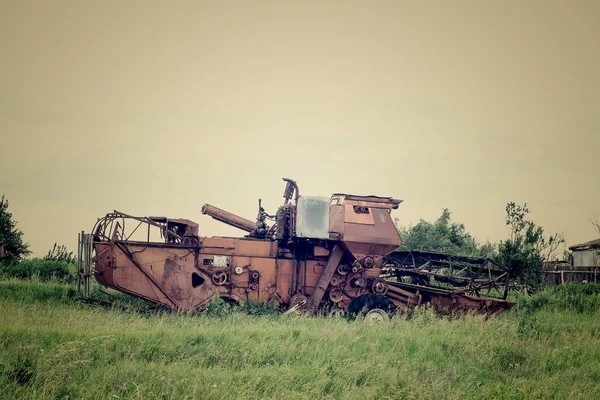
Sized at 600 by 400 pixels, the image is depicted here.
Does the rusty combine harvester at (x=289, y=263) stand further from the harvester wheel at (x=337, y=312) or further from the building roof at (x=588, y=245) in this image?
the building roof at (x=588, y=245)

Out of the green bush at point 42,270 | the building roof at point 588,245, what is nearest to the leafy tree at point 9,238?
the green bush at point 42,270

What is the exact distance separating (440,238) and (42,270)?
23.7 m

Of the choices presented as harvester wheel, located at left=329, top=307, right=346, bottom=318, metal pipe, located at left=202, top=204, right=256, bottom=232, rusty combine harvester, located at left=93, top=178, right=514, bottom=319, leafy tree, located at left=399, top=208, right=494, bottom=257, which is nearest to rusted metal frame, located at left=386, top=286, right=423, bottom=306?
rusty combine harvester, located at left=93, top=178, right=514, bottom=319

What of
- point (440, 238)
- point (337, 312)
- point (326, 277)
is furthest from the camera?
point (440, 238)

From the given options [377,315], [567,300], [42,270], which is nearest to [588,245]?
[567,300]

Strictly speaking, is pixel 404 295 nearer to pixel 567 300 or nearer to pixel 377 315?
pixel 377 315

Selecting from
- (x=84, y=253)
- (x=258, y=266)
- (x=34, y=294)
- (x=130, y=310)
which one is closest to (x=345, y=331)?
(x=258, y=266)

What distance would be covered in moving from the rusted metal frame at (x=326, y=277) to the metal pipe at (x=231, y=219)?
2511mm

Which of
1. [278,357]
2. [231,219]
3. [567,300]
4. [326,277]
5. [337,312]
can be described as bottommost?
[278,357]

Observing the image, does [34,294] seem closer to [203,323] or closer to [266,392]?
[203,323]

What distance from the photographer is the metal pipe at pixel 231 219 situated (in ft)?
52.4

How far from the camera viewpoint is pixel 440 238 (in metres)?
34.8

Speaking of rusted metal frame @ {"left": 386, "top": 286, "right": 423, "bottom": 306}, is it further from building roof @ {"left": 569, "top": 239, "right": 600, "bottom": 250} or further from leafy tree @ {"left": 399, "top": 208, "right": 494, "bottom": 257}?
building roof @ {"left": 569, "top": 239, "right": 600, "bottom": 250}

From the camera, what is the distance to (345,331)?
39.7ft
